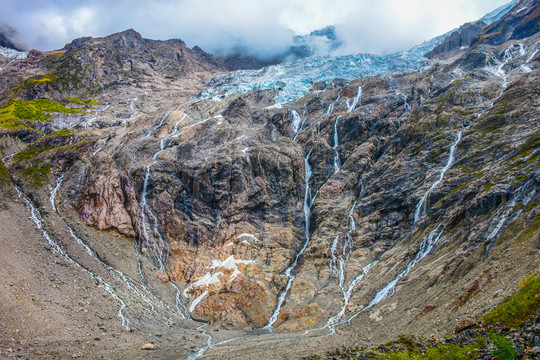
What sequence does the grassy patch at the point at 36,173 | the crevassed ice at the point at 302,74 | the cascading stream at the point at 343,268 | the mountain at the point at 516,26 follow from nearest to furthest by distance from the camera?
1. the cascading stream at the point at 343,268
2. the grassy patch at the point at 36,173
3. the mountain at the point at 516,26
4. the crevassed ice at the point at 302,74

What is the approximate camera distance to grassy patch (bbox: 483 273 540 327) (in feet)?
52.5

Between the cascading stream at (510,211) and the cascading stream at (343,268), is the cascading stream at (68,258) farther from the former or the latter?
the cascading stream at (510,211)

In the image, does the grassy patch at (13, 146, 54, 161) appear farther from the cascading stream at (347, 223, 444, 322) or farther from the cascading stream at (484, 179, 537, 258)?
the cascading stream at (484, 179, 537, 258)

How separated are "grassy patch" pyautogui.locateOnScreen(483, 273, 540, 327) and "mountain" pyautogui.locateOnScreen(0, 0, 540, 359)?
1411mm

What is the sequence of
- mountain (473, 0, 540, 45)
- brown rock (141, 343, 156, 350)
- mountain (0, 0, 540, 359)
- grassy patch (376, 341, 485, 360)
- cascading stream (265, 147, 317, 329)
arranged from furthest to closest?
mountain (473, 0, 540, 45)
cascading stream (265, 147, 317, 329)
brown rock (141, 343, 156, 350)
mountain (0, 0, 540, 359)
grassy patch (376, 341, 485, 360)

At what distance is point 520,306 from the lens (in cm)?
1686

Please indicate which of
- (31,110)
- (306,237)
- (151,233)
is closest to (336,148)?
(306,237)

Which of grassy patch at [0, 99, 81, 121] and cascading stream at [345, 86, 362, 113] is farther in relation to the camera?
grassy patch at [0, 99, 81, 121]

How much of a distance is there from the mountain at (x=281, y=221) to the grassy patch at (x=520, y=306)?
141 cm

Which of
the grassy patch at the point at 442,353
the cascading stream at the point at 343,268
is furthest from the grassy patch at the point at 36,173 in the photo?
the grassy patch at the point at 442,353

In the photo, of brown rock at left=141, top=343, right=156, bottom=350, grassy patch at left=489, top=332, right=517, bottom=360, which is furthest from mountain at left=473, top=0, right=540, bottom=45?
brown rock at left=141, top=343, right=156, bottom=350

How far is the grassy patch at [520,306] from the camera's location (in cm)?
1602

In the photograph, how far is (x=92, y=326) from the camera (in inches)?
1452

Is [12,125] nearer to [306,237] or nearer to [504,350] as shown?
[306,237]
